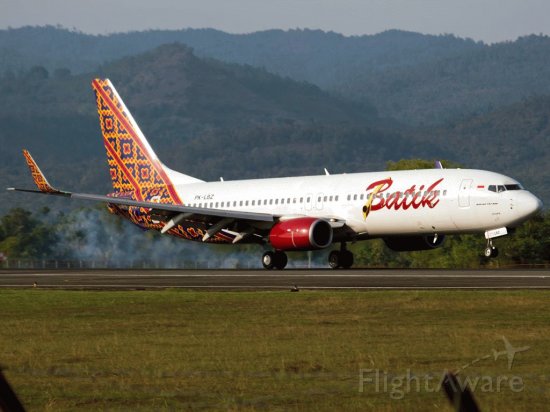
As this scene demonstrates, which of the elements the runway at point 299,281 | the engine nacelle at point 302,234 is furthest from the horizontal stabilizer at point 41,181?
the engine nacelle at point 302,234

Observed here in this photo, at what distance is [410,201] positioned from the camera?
54781mm

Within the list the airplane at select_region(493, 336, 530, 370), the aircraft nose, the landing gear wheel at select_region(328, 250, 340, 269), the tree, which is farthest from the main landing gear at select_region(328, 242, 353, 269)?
the tree

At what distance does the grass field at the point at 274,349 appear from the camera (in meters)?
17.8

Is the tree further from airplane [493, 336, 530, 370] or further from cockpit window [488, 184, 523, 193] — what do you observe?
airplane [493, 336, 530, 370]

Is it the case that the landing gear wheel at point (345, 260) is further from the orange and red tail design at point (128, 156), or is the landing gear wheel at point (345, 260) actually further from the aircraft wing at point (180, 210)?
the orange and red tail design at point (128, 156)

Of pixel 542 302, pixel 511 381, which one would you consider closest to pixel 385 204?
pixel 542 302

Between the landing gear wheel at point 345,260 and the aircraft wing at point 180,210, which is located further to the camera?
the landing gear wheel at point 345,260

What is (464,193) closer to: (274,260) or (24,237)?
(274,260)

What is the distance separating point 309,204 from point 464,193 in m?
8.19

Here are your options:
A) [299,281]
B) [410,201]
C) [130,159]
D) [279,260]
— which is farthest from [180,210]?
[299,281]

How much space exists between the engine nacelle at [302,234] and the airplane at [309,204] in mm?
42

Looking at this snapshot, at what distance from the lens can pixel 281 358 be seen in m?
22.3

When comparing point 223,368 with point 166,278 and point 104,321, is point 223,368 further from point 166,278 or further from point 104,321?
point 166,278

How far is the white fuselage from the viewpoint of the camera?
53.5 m
